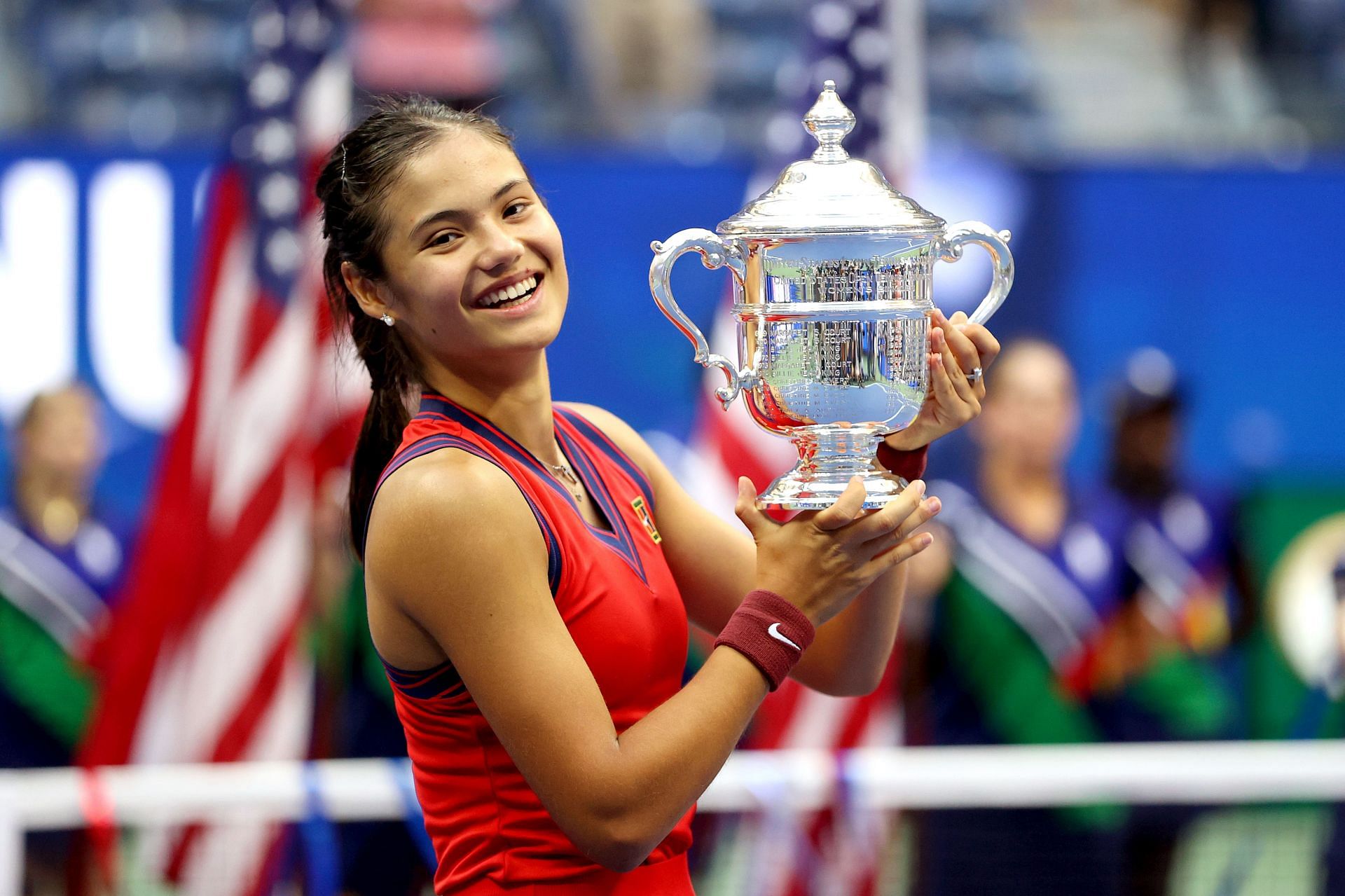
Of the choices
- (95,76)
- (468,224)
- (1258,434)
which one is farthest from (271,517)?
(95,76)

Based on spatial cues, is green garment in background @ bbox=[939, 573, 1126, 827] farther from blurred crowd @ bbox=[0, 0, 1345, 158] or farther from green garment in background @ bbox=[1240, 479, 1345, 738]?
blurred crowd @ bbox=[0, 0, 1345, 158]

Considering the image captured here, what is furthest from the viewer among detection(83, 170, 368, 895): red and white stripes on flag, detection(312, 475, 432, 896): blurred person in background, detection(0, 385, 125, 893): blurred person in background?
detection(0, 385, 125, 893): blurred person in background

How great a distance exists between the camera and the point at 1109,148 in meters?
6.73

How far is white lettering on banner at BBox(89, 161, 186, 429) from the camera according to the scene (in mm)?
4336

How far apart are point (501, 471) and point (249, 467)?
233 cm

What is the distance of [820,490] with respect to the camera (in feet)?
5.29

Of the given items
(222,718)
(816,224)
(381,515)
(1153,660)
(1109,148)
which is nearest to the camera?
(381,515)

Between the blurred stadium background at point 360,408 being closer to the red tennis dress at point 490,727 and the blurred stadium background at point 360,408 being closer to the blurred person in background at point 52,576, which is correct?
the blurred person in background at point 52,576

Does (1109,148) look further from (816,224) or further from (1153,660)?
(816,224)

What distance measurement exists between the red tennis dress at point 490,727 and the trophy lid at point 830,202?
348mm

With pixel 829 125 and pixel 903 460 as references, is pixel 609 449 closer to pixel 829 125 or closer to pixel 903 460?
pixel 903 460

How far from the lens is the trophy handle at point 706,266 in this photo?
165cm

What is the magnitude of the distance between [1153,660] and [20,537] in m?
2.98

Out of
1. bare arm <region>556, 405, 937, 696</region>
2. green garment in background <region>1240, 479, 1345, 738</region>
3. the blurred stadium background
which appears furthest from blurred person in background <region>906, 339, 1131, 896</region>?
bare arm <region>556, 405, 937, 696</region>
